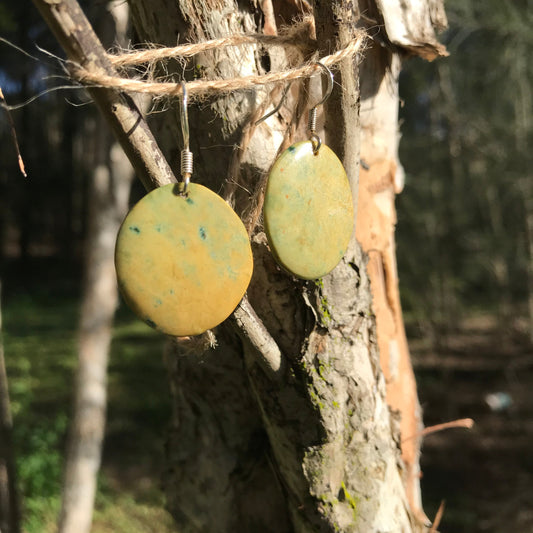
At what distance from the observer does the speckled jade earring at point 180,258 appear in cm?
65

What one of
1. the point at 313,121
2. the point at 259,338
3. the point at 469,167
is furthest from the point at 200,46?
the point at 469,167

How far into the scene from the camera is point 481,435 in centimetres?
412

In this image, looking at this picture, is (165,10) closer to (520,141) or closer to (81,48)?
(81,48)

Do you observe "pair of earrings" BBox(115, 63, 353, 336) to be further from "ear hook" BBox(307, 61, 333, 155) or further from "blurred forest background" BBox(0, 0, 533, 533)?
"blurred forest background" BBox(0, 0, 533, 533)

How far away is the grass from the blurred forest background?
14 millimetres

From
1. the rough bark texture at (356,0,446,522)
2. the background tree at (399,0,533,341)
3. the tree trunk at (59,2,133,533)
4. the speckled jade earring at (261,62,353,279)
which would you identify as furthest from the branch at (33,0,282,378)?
the background tree at (399,0,533,341)

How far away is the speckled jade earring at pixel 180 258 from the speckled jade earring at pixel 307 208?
72 mm

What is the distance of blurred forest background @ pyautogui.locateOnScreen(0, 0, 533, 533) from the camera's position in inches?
135

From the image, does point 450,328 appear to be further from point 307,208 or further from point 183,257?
point 183,257

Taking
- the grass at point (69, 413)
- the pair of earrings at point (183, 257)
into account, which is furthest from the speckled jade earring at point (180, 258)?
the grass at point (69, 413)

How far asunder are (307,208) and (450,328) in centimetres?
571

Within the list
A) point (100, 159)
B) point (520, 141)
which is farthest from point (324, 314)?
point (520, 141)

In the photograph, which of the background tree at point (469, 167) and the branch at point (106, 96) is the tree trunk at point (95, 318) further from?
the background tree at point (469, 167)

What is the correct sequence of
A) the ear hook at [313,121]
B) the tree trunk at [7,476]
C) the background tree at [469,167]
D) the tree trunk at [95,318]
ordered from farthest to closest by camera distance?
the background tree at [469,167], the tree trunk at [95,318], the tree trunk at [7,476], the ear hook at [313,121]
